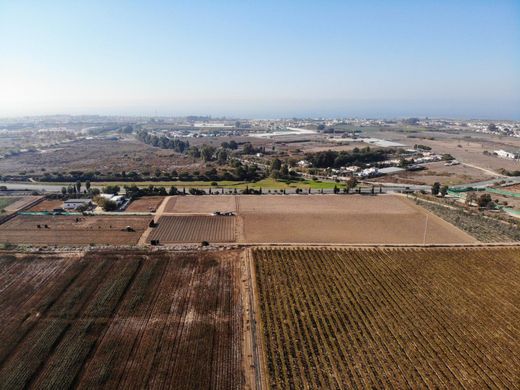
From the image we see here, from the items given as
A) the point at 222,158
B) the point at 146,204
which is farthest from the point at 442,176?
the point at 146,204

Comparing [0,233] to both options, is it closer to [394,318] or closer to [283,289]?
[283,289]

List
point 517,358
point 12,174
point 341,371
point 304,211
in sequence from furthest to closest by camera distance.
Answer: point 12,174 < point 304,211 < point 517,358 < point 341,371

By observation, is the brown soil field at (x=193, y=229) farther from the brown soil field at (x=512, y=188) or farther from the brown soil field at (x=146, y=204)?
the brown soil field at (x=512, y=188)

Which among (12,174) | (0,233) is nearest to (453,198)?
(0,233)

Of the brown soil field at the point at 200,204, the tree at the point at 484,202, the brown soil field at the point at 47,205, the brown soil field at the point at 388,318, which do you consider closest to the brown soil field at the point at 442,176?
the tree at the point at 484,202

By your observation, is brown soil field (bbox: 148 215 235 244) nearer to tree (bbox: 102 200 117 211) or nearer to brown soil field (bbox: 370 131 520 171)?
tree (bbox: 102 200 117 211)

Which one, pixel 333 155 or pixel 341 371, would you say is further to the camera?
pixel 333 155
